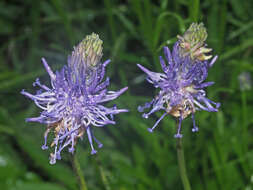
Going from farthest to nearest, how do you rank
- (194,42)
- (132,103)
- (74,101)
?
(132,103), (74,101), (194,42)

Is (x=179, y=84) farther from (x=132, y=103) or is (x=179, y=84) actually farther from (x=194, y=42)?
(x=132, y=103)

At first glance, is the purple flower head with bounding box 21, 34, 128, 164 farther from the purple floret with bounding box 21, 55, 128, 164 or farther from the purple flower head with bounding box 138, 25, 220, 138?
the purple flower head with bounding box 138, 25, 220, 138

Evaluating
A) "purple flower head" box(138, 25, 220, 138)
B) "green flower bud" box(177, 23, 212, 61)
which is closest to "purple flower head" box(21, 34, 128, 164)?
"purple flower head" box(138, 25, 220, 138)

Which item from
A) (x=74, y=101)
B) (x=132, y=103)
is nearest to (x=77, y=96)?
(x=74, y=101)

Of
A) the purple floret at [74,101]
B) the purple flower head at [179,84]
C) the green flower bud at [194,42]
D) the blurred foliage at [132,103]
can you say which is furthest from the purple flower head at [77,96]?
the blurred foliage at [132,103]

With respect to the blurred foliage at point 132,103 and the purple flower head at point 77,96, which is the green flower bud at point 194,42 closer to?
the purple flower head at point 77,96

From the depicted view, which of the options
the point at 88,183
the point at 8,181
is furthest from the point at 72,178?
the point at 8,181

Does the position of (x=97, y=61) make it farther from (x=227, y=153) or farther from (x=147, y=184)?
(x=227, y=153)
